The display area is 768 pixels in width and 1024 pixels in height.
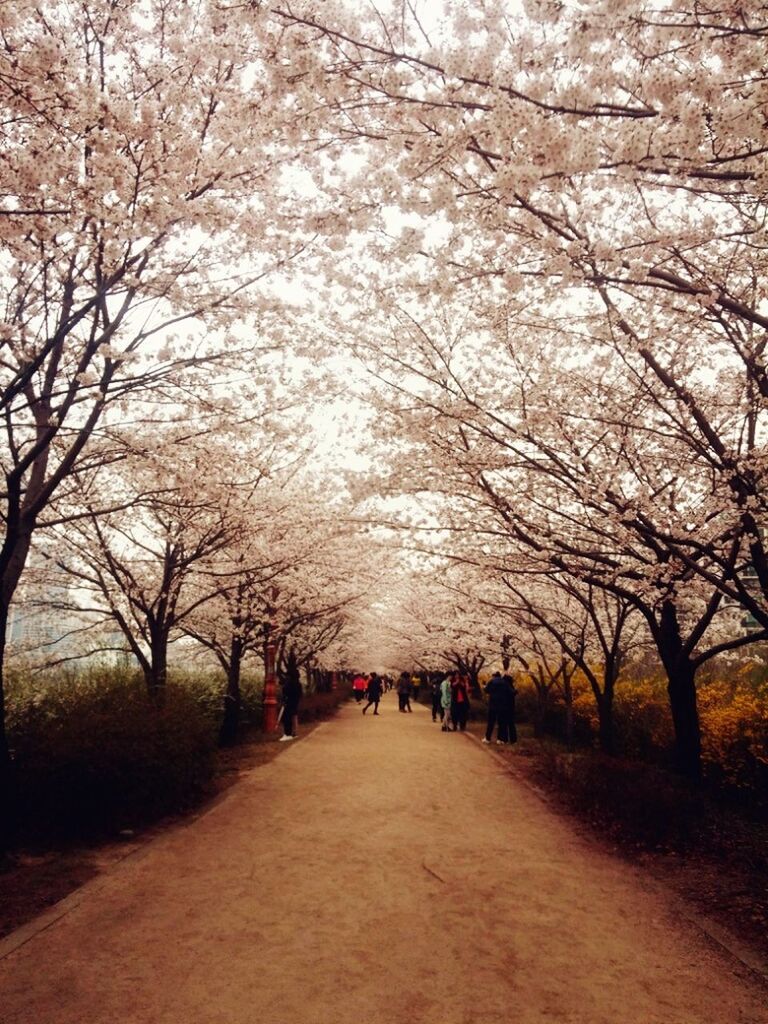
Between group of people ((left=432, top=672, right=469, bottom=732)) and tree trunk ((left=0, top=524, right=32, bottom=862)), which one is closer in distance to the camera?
tree trunk ((left=0, top=524, right=32, bottom=862))

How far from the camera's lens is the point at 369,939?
4.60 meters

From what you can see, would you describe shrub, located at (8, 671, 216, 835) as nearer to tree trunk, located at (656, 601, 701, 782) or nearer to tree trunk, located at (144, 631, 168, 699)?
tree trunk, located at (144, 631, 168, 699)

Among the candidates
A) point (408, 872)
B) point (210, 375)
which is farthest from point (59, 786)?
point (210, 375)

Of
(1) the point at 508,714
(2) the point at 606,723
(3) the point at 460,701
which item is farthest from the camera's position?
(3) the point at 460,701

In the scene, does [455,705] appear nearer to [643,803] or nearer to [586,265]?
[643,803]

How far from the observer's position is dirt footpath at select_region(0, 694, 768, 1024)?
3.67 meters

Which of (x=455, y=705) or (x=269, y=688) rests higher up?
(x=269, y=688)

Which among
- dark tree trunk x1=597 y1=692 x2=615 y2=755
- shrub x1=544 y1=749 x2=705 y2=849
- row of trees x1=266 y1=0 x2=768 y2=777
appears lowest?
shrub x1=544 y1=749 x2=705 y2=849

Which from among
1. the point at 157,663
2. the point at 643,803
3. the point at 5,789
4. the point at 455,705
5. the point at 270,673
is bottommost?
the point at 643,803

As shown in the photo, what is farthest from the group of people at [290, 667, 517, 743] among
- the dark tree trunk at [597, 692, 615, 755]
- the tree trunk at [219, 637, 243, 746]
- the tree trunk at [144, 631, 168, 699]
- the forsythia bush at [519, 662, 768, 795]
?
the tree trunk at [144, 631, 168, 699]

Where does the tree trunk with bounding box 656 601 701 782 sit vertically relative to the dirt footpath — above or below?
above

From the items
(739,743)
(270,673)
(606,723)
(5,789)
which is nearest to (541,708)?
(606,723)

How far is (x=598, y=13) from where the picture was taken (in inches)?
135

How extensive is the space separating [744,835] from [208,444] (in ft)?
28.0
